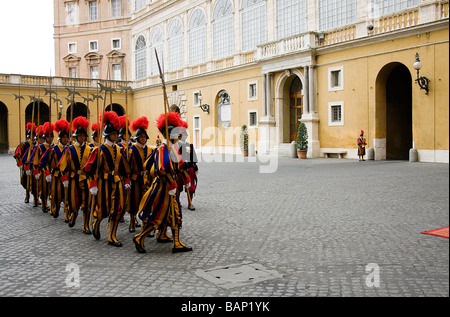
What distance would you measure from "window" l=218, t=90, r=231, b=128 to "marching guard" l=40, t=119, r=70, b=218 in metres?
24.4

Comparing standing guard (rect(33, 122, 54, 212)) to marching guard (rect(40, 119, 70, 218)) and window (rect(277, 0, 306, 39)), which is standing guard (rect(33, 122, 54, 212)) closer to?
marching guard (rect(40, 119, 70, 218))

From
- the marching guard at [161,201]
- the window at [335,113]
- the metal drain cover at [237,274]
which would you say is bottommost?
the metal drain cover at [237,274]

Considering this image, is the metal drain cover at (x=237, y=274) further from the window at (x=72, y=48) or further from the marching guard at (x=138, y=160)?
the window at (x=72, y=48)

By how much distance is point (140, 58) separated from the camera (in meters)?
45.1

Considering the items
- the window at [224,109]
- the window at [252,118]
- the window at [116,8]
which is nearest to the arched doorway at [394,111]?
the window at [252,118]

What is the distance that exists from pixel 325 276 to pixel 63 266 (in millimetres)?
3259

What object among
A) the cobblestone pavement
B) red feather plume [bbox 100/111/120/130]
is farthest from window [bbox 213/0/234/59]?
red feather plume [bbox 100/111/120/130]

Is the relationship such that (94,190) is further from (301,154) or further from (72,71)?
(72,71)

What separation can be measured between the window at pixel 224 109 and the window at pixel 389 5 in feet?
43.8

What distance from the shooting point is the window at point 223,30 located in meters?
33.4

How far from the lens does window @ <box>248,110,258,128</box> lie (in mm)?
30875

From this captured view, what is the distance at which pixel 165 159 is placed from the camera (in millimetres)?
6180
